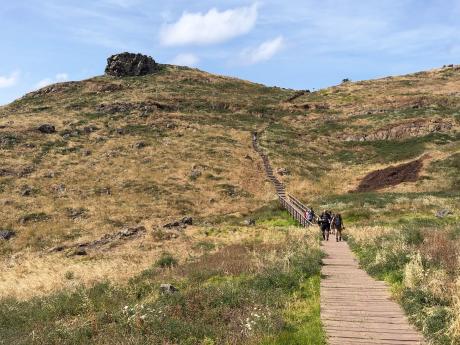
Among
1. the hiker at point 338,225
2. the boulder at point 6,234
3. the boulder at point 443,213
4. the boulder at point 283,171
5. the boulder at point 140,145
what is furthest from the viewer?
the boulder at point 140,145

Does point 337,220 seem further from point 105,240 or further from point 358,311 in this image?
point 105,240

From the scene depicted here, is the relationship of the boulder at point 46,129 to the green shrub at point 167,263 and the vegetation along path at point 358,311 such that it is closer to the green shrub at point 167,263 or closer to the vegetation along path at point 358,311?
the green shrub at point 167,263

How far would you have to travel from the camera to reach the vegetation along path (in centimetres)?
871

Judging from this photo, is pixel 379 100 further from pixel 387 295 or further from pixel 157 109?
pixel 387 295

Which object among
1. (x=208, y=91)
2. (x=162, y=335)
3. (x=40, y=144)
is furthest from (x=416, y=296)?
(x=208, y=91)

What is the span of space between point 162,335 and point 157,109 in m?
75.9

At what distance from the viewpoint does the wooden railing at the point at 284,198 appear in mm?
34594

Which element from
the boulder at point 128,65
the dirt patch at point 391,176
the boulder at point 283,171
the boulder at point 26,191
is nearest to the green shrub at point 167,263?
the boulder at point 26,191

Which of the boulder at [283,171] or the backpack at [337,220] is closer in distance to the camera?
the backpack at [337,220]

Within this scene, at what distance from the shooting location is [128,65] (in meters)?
111

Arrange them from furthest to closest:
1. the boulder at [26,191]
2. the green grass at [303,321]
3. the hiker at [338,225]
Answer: the boulder at [26,191], the hiker at [338,225], the green grass at [303,321]

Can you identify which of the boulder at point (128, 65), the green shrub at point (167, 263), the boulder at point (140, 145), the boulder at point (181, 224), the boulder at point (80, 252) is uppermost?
the boulder at point (128, 65)

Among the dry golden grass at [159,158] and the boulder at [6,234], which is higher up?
the dry golden grass at [159,158]

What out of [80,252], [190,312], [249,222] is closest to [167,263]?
[190,312]
